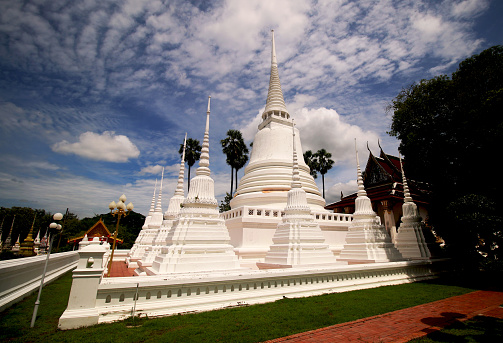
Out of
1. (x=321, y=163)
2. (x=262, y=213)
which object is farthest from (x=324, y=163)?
(x=262, y=213)

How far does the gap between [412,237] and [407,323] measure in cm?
1156

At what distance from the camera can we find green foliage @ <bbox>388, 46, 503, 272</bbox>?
10219 mm

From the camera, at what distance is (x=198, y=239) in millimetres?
8711

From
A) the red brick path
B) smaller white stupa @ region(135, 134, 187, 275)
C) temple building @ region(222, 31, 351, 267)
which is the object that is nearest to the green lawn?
the red brick path

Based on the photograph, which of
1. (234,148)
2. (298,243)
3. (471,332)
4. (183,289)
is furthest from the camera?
(234,148)

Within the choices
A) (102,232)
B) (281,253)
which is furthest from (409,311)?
(102,232)

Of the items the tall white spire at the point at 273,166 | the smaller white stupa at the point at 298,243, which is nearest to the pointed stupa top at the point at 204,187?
the smaller white stupa at the point at 298,243

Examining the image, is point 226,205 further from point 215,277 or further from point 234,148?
point 215,277

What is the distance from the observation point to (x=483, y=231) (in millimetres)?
10047

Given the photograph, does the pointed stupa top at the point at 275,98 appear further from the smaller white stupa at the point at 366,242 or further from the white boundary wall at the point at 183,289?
the white boundary wall at the point at 183,289

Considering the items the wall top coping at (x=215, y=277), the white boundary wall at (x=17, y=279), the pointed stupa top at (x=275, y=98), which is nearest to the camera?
the wall top coping at (x=215, y=277)

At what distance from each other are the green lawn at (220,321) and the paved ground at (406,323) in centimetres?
31

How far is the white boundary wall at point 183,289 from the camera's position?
5352 mm

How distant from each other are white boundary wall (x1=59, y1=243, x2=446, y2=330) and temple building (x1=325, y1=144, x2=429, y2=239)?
16.6 m
